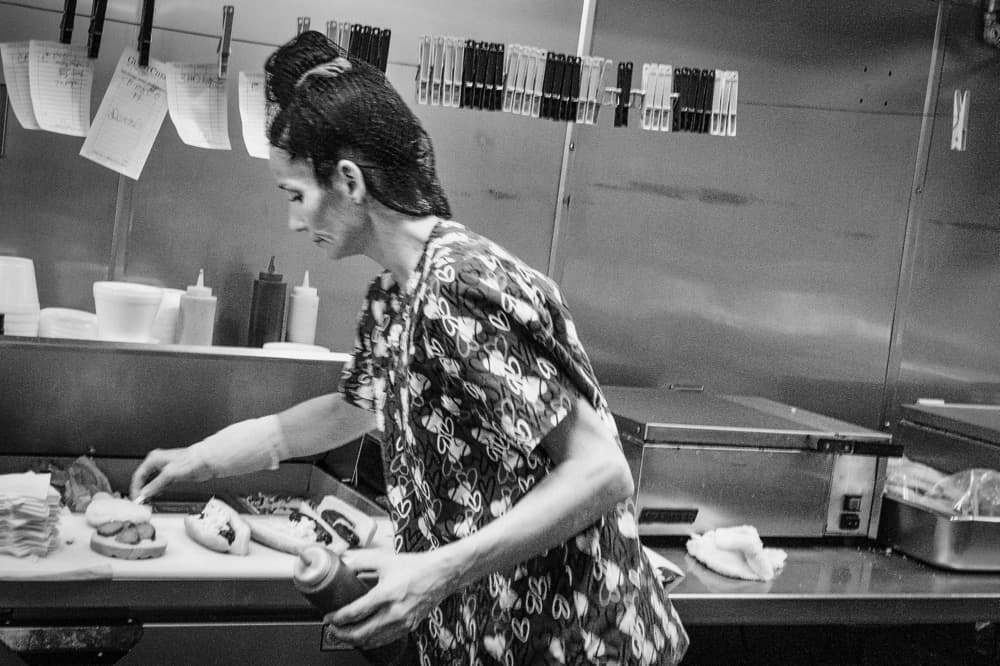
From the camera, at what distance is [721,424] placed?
8.91ft

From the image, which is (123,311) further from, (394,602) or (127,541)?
(394,602)

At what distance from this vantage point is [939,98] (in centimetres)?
368

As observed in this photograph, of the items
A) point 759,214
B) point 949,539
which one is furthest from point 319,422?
point 759,214

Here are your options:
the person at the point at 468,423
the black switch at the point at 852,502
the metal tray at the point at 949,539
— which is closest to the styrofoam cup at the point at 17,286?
the person at the point at 468,423

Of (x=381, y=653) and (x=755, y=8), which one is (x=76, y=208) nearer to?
(x=381, y=653)

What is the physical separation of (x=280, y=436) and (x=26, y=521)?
0.51m

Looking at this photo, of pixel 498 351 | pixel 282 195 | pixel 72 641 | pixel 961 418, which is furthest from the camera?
pixel 961 418

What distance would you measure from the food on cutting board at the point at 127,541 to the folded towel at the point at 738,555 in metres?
1.19

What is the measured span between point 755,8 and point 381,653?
255 cm

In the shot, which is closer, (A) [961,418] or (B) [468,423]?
(B) [468,423]

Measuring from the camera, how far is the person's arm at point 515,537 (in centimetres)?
132

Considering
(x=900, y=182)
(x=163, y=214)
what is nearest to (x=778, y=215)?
(x=900, y=182)

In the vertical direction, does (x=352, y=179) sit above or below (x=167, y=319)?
above

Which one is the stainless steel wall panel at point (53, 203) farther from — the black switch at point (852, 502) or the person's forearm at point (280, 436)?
the black switch at point (852, 502)
